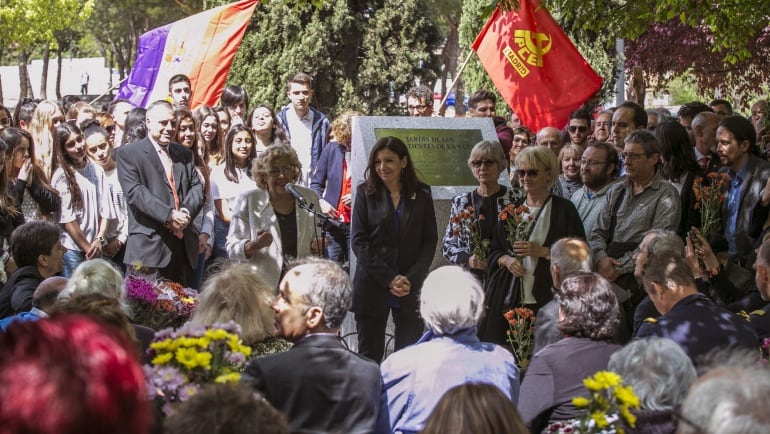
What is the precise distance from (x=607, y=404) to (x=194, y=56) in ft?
33.8

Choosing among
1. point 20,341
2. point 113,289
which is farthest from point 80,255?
point 20,341

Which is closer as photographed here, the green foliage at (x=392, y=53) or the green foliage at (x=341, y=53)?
the green foliage at (x=341, y=53)

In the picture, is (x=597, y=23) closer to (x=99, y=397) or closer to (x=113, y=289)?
(x=113, y=289)

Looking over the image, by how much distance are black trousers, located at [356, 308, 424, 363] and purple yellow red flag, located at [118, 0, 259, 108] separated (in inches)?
252

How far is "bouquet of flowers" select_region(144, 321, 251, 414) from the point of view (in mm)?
3861

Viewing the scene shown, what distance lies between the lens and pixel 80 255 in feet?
28.4

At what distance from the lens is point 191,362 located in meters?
3.89

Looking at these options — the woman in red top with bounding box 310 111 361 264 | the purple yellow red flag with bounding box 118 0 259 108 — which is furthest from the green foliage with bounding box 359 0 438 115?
the woman in red top with bounding box 310 111 361 264

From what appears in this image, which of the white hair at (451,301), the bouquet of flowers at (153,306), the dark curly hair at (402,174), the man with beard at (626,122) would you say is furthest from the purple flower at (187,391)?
the man with beard at (626,122)

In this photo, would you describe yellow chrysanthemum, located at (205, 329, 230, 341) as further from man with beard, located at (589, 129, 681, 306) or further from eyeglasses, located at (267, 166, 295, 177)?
man with beard, located at (589, 129, 681, 306)

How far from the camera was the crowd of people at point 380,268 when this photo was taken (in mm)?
2955

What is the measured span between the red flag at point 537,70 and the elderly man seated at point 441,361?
22.7 feet

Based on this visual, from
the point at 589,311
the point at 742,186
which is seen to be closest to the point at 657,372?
the point at 589,311

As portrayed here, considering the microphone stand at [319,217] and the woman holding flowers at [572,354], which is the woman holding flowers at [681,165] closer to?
the microphone stand at [319,217]
